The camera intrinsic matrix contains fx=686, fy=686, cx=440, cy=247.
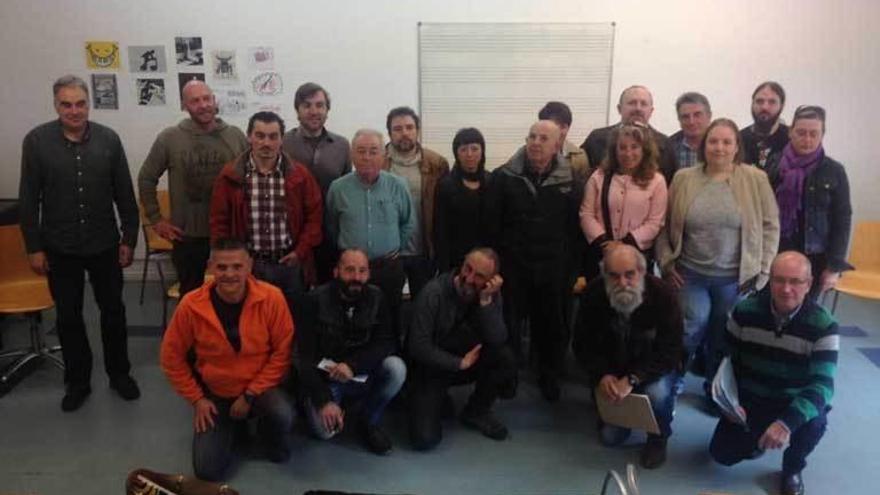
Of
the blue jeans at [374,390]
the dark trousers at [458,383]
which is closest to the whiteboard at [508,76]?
the dark trousers at [458,383]

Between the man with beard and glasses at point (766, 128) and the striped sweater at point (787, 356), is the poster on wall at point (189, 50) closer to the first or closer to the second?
the man with beard and glasses at point (766, 128)

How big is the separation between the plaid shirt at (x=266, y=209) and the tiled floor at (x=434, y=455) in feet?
2.90

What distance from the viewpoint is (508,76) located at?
15.9ft

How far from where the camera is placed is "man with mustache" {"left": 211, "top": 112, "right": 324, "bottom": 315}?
3064mm

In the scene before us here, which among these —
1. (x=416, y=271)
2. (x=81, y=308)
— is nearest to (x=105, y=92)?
(x=81, y=308)

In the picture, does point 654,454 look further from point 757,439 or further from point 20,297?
point 20,297

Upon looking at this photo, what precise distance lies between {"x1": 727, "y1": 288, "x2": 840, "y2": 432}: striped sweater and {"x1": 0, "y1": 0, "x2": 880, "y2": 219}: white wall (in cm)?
251

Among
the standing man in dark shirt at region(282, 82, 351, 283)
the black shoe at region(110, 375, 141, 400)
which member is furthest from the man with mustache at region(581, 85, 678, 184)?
the black shoe at region(110, 375, 141, 400)

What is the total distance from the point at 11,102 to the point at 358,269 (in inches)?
144

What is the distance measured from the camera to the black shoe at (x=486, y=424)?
10.0 feet

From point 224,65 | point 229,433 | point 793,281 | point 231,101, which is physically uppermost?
point 224,65

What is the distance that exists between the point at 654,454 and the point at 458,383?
89cm

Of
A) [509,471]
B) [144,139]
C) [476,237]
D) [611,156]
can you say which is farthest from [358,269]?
[144,139]

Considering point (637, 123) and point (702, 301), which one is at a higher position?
point (637, 123)
